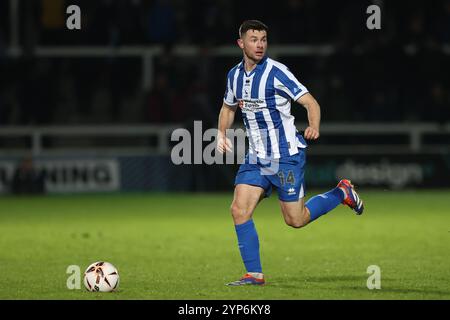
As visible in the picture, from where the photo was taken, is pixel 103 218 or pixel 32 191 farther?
pixel 32 191

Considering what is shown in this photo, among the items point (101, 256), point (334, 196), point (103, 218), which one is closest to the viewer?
point (334, 196)

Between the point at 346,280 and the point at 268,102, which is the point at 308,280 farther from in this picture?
the point at 268,102

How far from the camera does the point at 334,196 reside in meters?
9.52

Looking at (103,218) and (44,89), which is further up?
(44,89)

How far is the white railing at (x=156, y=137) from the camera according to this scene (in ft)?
64.8

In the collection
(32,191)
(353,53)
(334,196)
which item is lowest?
(32,191)

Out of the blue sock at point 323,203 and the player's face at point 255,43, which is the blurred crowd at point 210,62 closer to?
the blue sock at point 323,203

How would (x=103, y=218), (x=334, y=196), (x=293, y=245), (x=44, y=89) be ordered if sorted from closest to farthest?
1. (x=334, y=196)
2. (x=293, y=245)
3. (x=103, y=218)
4. (x=44, y=89)

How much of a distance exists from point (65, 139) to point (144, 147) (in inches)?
57.3

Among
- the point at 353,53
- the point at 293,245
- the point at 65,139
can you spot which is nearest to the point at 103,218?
the point at 293,245

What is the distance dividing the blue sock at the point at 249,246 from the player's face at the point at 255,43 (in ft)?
4.23

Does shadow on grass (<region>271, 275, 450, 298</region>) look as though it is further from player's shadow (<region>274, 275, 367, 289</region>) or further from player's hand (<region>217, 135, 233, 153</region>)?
player's hand (<region>217, 135, 233, 153</region>)

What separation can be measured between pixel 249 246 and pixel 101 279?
4.02 feet

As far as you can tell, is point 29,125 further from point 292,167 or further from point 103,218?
point 292,167
